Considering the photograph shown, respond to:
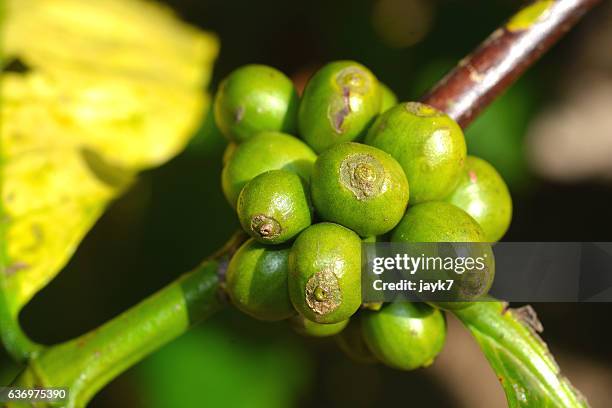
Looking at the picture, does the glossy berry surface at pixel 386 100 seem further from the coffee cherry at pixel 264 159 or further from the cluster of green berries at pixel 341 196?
the coffee cherry at pixel 264 159

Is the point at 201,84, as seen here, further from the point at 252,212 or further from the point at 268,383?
the point at 252,212

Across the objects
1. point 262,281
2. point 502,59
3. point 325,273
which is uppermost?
point 502,59

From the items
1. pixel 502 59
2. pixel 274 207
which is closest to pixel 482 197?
pixel 502 59

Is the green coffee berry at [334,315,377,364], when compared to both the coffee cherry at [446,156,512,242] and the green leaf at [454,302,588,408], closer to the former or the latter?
the green leaf at [454,302,588,408]

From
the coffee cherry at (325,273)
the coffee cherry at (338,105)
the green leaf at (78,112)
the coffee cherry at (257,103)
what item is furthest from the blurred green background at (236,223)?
the coffee cherry at (325,273)

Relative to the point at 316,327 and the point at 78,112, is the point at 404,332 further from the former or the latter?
the point at 78,112

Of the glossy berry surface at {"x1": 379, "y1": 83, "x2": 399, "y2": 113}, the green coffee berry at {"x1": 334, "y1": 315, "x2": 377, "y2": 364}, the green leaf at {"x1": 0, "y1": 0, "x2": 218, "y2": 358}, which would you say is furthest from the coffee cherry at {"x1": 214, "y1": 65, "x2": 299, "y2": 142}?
the green leaf at {"x1": 0, "y1": 0, "x2": 218, "y2": 358}

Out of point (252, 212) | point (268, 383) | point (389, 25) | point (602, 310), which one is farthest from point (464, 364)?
point (252, 212)
